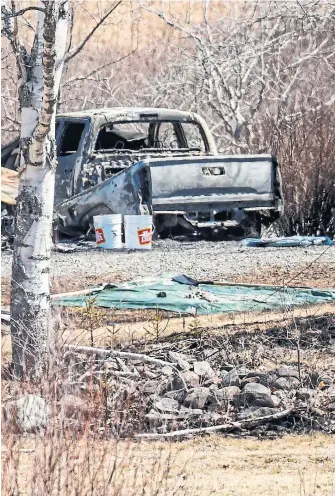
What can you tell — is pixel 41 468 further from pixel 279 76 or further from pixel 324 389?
pixel 279 76

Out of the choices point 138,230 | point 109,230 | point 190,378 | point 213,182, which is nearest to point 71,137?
point 109,230

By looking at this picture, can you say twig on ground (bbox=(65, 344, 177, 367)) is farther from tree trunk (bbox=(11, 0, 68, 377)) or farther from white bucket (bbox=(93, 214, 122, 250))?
white bucket (bbox=(93, 214, 122, 250))

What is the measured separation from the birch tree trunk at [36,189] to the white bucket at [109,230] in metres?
6.52

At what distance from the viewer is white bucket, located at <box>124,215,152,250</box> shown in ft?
44.1

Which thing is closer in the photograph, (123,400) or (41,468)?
(41,468)

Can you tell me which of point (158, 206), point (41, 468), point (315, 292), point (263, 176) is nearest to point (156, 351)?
point (315, 292)

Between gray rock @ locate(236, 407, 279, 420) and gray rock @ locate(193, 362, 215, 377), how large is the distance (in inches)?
25.5

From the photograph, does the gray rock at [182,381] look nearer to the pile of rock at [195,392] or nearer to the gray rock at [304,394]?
the pile of rock at [195,392]

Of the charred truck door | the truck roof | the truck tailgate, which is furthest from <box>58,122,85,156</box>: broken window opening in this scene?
the truck tailgate

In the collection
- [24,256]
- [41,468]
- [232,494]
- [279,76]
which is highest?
[279,76]

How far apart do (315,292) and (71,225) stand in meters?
4.70

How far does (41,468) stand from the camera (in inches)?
167

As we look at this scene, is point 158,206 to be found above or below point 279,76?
below

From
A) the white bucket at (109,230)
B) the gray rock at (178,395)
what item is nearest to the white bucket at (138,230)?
the white bucket at (109,230)
